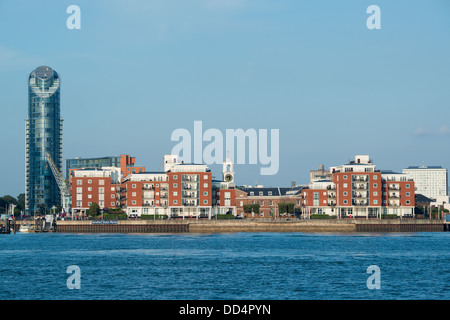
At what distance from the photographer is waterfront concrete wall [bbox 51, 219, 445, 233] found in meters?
161

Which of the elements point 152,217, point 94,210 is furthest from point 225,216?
point 94,210

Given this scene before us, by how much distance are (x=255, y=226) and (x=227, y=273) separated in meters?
100

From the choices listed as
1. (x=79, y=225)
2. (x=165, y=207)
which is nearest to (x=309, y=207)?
(x=165, y=207)

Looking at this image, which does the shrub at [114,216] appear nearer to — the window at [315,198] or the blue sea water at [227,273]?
the window at [315,198]

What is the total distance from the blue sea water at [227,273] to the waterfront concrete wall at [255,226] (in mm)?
59712

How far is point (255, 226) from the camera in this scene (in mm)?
165500

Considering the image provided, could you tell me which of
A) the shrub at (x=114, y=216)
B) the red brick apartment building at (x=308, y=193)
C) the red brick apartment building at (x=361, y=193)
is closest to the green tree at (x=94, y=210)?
the red brick apartment building at (x=308, y=193)

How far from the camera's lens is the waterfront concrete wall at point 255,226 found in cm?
16062

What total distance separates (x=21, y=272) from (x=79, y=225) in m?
100

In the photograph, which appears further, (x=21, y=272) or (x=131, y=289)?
(x=21, y=272)


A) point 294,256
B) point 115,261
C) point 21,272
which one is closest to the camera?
point 21,272

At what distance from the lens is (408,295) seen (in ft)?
171

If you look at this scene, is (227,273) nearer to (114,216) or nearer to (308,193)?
(114,216)
